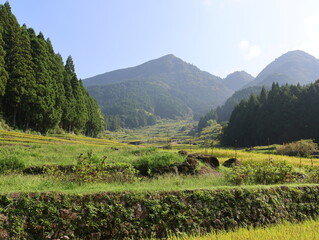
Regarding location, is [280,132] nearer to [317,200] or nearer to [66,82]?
[66,82]

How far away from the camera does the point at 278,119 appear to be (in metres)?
64.8

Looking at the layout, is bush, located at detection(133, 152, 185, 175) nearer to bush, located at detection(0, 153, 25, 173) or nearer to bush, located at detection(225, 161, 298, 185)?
bush, located at detection(225, 161, 298, 185)

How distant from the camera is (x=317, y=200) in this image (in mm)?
8211

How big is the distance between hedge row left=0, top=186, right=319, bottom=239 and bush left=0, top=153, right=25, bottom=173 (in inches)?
269

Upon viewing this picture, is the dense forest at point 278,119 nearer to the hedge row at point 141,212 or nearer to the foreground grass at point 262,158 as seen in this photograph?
the foreground grass at point 262,158

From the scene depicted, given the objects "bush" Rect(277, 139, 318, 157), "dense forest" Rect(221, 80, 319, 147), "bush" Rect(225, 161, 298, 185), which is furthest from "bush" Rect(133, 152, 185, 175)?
"dense forest" Rect(221, 80, 319, 147)

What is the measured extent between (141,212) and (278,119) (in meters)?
66.2


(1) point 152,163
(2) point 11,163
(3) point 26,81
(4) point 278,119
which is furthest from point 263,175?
(4) point 278,119

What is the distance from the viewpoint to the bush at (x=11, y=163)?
37.4 feet

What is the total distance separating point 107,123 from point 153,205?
Result: 549 feet

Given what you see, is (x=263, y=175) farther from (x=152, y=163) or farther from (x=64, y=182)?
(x=64, y=182)

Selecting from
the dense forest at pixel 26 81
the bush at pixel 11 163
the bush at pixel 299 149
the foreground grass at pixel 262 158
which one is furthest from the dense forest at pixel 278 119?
the bush at pixel 11 163

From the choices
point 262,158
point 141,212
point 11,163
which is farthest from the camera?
point 262,158

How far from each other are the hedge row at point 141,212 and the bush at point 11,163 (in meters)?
6.83
